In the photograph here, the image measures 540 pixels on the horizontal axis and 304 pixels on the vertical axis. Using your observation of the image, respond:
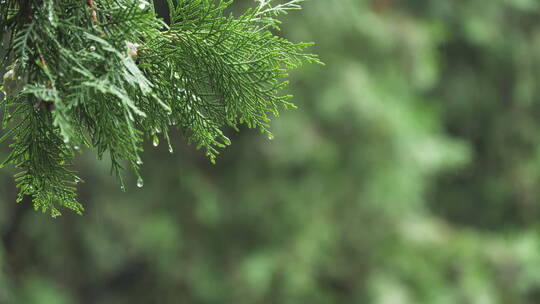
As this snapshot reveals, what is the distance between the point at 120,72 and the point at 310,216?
15.6 ft

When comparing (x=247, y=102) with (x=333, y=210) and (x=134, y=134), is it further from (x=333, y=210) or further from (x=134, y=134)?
(x=333, y=210)

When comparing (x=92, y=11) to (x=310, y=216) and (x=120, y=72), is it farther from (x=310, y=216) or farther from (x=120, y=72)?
(x=310, y=216)

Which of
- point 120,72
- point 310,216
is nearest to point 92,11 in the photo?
point 120,72

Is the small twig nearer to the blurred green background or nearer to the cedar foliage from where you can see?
the cedar foliage

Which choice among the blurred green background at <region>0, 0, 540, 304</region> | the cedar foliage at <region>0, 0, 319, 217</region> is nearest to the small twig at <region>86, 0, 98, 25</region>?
Result: the cedar foliage at <region>0, 0, 319, 217</region>

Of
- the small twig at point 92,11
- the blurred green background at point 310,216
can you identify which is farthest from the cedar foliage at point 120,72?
the blurred green background at point 310,216

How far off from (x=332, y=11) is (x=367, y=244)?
7.62ft

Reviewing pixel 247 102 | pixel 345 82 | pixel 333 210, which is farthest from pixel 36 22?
pixel 333 210

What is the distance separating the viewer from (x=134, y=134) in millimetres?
792

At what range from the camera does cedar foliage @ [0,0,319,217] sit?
30.8 inches

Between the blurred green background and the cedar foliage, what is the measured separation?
437cm

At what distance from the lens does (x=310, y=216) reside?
17.9ft

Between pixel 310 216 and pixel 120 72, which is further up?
pixel 310 216

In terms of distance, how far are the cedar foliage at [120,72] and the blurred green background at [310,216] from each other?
172 inches
